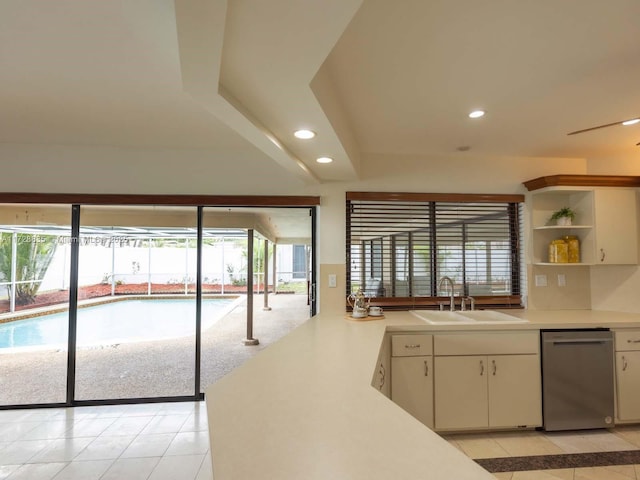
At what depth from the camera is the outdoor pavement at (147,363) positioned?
3.34 metres

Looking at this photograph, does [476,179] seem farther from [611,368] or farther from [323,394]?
[323,394]

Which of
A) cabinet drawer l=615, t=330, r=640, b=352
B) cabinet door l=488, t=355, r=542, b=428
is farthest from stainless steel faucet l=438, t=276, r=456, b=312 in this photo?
cabinet drawer l=615, t=330, r=640, b=352

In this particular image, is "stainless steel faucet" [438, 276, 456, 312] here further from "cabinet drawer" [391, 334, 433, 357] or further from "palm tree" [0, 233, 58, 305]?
"palm tree" [0, 233, 58, 305]

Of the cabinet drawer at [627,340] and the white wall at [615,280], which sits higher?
the white wall at [615,280]

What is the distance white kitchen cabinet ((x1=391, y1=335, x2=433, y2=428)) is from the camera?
269cm

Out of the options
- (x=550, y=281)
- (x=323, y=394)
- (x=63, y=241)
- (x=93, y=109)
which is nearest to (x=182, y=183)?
(x=93, y=109)

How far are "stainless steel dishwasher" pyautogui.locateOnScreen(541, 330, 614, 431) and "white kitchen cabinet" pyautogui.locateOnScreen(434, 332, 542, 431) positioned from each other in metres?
0.08

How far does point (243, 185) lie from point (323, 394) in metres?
2.49

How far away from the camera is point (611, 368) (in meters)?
2.78

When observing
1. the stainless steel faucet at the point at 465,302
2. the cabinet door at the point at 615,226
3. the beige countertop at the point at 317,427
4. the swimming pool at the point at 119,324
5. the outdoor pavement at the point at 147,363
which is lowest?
the outdoor pavement at the point at 147,363

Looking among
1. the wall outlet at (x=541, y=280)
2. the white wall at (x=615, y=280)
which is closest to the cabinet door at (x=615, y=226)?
the white wall at (x=615, y=280)

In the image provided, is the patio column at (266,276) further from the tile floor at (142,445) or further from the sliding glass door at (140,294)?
the tile floor at (142,445)

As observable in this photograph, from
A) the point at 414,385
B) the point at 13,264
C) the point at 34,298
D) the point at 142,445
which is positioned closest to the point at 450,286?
the point at 414,385

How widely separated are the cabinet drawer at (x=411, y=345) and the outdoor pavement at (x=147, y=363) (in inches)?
47.4
